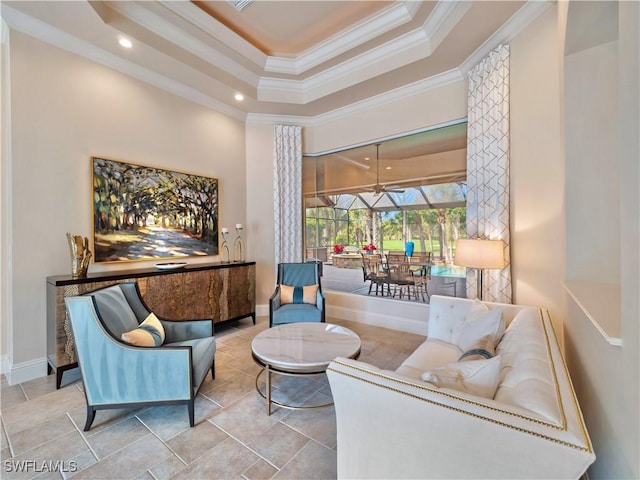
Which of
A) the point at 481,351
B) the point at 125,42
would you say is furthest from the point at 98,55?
the point at 481,351

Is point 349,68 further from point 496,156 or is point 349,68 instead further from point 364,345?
point 364,345

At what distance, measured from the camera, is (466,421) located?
899 millimetres

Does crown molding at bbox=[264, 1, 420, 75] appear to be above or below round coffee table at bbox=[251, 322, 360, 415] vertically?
above

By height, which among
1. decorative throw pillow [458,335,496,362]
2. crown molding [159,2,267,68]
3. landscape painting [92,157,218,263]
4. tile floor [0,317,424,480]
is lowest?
tile floor [0,317,424,480]

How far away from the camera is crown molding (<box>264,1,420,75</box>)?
2951mm

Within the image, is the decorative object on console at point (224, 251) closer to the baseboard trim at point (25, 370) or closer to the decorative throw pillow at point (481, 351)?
the baseboard trim at point (25, 370)

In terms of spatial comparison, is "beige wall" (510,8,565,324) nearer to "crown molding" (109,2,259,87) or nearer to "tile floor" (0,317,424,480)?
"tile floor" (0,317,424,480)

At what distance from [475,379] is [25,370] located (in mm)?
3804

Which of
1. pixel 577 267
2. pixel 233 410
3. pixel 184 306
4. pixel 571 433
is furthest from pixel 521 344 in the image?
pixel 184 306

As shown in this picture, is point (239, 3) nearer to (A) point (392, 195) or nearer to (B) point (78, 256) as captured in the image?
(A) point (392, 195)

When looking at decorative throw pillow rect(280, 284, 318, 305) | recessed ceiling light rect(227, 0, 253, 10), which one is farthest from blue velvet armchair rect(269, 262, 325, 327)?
recessed ceiling light rect(227, 0, 253, 10)

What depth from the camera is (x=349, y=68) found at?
12.3ft

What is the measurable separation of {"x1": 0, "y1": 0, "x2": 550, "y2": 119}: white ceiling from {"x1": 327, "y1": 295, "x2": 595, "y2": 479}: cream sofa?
10.2 feet

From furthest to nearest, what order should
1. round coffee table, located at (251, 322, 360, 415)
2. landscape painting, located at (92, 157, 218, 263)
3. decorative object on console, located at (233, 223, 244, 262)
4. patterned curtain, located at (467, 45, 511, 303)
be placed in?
decorative object on console, located at (233, 223, 244, 262) < landscape painting, located at (92, 157, 218, 263) < patterned curtain, located at (467, 45, 511, 303) < round coffee table, located at (251, 322, 360, 415)
